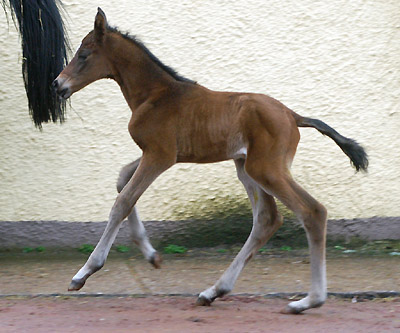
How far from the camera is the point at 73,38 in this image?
6.21 m

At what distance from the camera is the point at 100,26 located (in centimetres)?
468

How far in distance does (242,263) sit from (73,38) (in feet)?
9.22

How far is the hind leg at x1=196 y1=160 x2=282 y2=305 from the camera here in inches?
177

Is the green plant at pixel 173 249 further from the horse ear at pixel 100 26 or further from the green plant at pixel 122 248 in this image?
the horse ear at pixel 100 26

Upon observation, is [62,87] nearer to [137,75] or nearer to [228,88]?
[137,75]

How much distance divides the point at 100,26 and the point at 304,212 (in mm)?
1855

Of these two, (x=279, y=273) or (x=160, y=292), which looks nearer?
(x=160, y=292)

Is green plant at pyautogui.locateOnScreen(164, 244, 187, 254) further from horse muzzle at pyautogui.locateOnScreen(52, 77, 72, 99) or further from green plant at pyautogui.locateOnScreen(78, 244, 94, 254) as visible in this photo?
horse muzzle at pyautogui.locateOnScreen(52, 77, 72, 99)

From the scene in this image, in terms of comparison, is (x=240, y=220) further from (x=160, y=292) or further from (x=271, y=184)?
(x=271, y=184)

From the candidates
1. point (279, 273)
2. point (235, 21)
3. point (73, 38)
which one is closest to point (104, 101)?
point (73, 38)

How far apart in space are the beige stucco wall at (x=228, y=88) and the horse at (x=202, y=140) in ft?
4.85

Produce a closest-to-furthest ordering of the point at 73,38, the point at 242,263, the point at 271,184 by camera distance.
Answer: the point at 271,184 → the point at 242,263 → the point at 73,38

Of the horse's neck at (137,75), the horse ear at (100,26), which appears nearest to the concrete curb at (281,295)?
the horse's neck at (137,75)

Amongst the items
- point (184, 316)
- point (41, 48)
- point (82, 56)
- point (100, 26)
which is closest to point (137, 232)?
point (184, 316)
